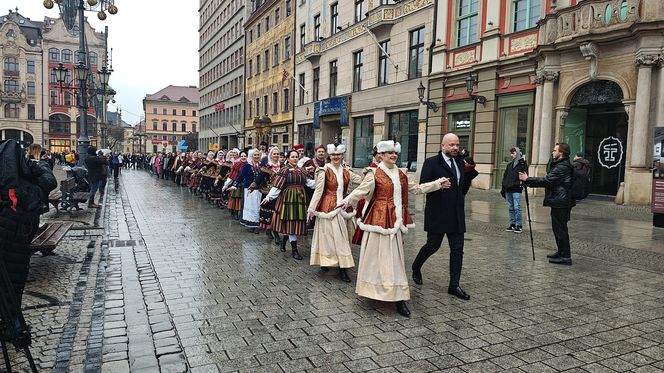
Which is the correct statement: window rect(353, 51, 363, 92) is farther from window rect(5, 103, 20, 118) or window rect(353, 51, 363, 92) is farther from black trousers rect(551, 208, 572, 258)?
window rect(5, 103, 20, 118)

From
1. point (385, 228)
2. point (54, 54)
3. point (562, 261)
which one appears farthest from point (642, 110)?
point (54, 54)

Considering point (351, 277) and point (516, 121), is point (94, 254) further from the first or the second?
point (516, 121)

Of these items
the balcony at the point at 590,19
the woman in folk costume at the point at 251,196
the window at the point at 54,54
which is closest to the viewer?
the woman in folk costume at the point at 251,196

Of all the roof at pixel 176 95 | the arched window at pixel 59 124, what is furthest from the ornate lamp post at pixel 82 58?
the roof at pixel 176 95

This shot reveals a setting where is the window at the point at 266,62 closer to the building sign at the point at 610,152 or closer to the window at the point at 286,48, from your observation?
the window at the point at 286,48

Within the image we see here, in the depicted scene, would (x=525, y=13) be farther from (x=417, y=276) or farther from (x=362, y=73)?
(x=417, y=276)

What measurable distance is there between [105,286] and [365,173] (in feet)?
11.0

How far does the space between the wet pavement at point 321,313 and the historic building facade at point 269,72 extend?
29.6m

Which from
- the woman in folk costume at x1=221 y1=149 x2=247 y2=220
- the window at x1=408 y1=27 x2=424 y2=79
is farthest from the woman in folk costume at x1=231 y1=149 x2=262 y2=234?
the window at x1=408 y1=27 x2=424 y2=79

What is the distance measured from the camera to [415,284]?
239 inches

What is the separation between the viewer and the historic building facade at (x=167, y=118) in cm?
11819

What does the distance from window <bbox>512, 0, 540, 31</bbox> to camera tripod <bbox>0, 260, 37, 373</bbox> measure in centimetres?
1853

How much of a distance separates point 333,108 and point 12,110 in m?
65.1

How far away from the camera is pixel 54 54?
77.2 m
